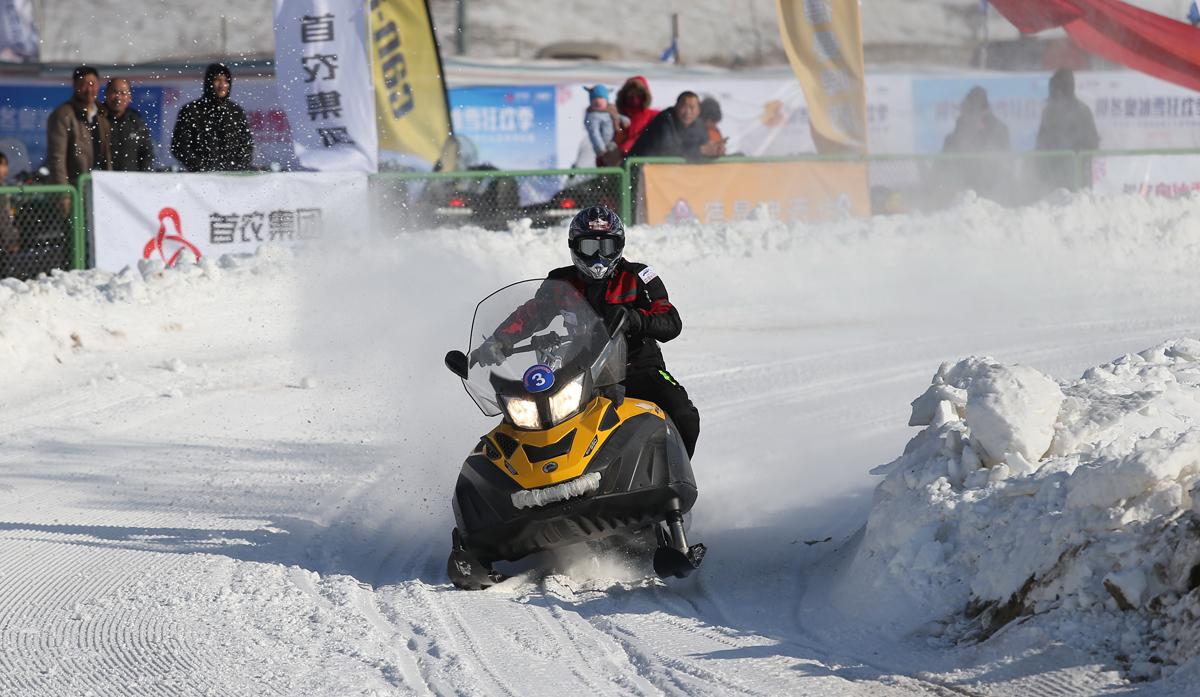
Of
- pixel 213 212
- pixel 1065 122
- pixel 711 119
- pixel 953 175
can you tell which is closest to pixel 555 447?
pixel 213 212

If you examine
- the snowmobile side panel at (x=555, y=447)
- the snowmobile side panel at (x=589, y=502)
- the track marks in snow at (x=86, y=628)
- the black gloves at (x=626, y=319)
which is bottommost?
the track marks in snow at (x=86, y=628)

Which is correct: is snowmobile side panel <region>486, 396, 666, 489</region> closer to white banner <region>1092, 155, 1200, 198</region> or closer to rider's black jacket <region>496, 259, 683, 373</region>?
rider's black jacket <region>496, 259, 683, 373</region>

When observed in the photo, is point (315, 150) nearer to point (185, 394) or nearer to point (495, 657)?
point (185, 394)

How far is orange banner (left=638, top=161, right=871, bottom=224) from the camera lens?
56.3 ft

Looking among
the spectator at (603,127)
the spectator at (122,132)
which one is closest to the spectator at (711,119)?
the spectator at (603,127)

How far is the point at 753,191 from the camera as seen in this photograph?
17875 millimetres

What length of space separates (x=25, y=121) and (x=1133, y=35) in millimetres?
16568

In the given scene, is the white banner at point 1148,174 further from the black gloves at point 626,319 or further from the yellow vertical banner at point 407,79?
the black gloves at point 626,319

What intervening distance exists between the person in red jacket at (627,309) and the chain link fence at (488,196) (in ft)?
26.9

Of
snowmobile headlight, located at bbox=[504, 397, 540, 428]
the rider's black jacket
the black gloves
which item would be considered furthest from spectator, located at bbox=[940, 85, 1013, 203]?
snowmobile headlight, located at bbox=[504, 397, 540, 428]

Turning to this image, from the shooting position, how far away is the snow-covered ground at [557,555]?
5.10 metres

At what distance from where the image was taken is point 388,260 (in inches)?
587

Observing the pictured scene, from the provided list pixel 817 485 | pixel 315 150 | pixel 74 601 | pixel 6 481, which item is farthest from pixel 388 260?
pixel 74 601

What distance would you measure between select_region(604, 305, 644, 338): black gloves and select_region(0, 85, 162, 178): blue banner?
17655 mm
